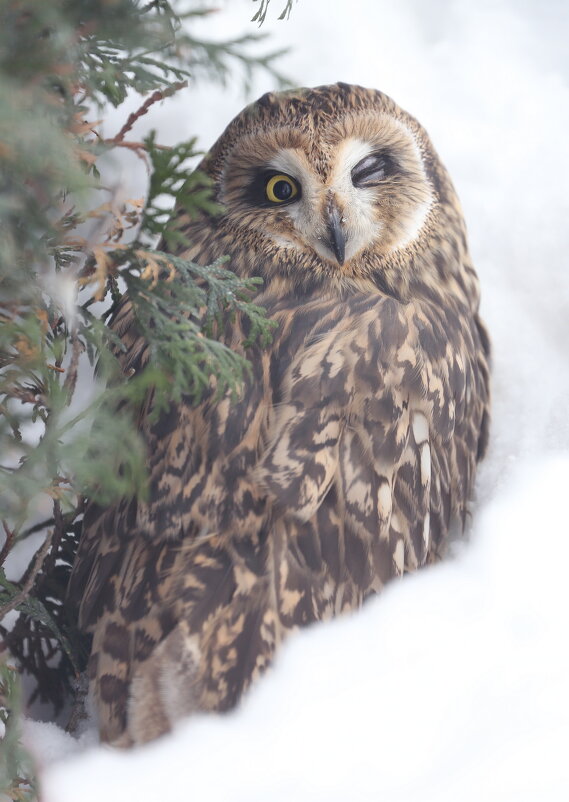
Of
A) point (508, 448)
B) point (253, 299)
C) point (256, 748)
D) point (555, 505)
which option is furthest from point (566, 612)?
point (253, 299)

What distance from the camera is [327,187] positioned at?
3.55ft

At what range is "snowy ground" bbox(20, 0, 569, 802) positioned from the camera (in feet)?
3.14

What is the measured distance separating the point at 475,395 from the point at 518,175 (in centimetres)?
52

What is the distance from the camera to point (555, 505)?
3.97ft

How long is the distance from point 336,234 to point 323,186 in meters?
0.07

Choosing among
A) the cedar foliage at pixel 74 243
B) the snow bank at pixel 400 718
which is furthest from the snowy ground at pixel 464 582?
the cedar foliage at pixel 74 243

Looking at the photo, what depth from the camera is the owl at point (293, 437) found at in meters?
1.01

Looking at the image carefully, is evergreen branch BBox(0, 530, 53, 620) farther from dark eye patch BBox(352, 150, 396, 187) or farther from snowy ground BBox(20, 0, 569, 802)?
dark eye patch BBox(352, 150, 396, 187)

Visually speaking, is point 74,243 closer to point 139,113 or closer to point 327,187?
point 139,113

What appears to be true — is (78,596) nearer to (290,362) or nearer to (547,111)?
(290,362)

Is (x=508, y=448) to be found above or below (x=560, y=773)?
above

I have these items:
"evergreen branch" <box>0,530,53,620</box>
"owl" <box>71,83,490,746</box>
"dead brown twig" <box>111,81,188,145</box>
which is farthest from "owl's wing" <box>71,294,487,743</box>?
"dead brown twig" <box>111,81,188,145</box>

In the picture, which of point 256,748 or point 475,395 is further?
point 475,395

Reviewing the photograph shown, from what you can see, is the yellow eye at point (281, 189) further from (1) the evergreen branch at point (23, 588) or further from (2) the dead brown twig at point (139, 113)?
(1) the evergreen branch at point (23, 588)
